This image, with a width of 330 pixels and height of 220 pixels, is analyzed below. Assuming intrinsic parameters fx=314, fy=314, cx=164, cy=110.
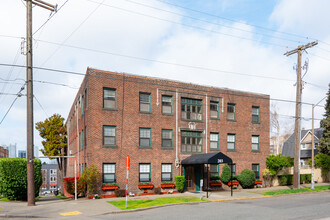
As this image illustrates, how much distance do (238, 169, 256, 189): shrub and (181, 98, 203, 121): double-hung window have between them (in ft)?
21.8

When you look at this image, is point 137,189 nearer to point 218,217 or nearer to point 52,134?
point 218,217

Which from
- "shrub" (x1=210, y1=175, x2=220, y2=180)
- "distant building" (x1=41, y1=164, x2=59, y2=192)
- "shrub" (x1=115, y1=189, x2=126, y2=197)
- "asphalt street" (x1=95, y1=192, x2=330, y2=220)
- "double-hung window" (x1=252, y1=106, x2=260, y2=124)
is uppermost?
"double-hung window" (x1=252, y1=106, x2=260, y2=124)

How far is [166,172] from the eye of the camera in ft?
87.5

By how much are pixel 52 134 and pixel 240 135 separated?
2569 centimetres

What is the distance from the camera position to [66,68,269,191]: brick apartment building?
79.7 ft

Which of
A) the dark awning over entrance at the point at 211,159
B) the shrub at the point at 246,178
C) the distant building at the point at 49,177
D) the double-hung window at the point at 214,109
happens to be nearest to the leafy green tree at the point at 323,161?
the shrub at the point at 246,178

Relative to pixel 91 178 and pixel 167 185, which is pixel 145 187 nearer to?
pixel 167 185

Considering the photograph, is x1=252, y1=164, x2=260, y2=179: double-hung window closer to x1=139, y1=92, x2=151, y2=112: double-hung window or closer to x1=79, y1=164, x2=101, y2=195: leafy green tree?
x1=139, y1=92, x2=151, y2=112: double-hung window

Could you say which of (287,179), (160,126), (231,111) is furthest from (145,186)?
(287,179)

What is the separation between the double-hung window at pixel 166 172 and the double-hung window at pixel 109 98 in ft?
21.9

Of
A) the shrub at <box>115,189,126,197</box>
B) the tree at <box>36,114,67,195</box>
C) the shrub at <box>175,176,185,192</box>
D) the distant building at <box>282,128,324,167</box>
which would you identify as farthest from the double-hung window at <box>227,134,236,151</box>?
the distant building at <box>282,128,324,167</box>

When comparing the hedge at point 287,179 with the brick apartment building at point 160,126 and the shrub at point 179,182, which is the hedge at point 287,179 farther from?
the shrub at point 179,182

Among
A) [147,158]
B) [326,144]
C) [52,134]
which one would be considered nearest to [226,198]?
[147,158]

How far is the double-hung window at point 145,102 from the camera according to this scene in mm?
26266
